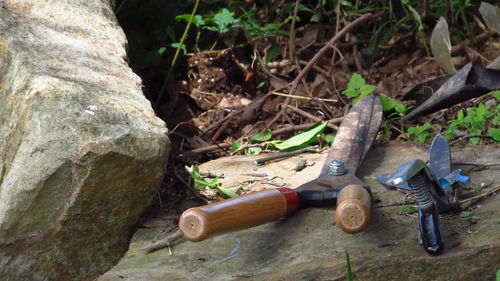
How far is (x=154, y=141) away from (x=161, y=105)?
1630 millimetres

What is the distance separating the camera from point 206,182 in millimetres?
2744

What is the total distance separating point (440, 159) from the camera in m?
2.36

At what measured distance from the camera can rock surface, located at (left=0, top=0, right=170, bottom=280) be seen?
221 centimetres

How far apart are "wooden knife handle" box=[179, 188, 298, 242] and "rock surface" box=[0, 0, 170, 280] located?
15.6 inches

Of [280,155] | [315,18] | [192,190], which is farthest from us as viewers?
[315,18]

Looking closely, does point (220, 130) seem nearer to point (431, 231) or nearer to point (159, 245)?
point (159, 245)

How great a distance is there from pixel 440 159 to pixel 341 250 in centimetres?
50

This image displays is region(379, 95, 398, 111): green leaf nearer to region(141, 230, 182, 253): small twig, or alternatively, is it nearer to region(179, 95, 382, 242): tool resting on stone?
region(179, 95, 382, 242): tool resting on stone

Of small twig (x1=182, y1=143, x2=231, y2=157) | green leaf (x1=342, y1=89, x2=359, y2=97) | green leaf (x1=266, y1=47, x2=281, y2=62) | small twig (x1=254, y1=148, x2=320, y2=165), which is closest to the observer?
small twig (x1=254, y1=148, x2=320, y2=165)

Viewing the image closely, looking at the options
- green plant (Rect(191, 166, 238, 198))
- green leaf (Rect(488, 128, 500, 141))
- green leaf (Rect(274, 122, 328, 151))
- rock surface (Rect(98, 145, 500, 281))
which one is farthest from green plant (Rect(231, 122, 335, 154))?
green leaf (Rect(488, 128, 500, 141))

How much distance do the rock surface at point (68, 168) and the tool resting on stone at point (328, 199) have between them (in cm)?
41

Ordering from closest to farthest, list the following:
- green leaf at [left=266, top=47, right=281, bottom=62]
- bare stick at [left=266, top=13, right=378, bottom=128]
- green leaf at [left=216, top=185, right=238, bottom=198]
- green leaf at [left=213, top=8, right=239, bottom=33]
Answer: green leaf at [left=216, top=185, right=238, bottom=198]
bare stick at [left=266, top=13, right=378, bottom=128]
green leaf at [left=213, top=8, right=239, bottom=33]
green leaf at [left=266, top=47, right=281, bottom=62]

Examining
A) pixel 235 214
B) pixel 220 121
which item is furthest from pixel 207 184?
pixel 220 121

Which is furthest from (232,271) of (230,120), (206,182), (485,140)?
(230,120)
